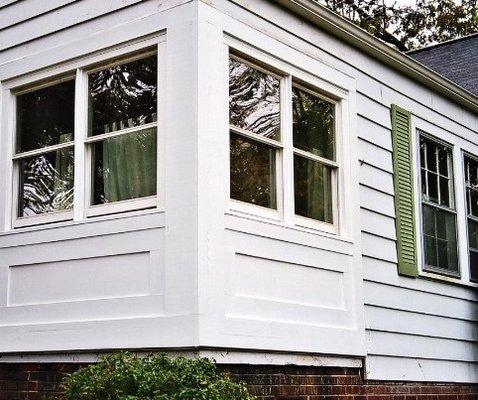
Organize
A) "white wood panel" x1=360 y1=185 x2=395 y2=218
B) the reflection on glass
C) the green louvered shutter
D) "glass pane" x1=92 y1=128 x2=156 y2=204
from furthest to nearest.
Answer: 1. the reflection on glass
2. the green louvered shutter
3. "white wood panel" x1=360 y1=185 x2=395 y2=218
4. "glass pane" x1=92 y1=128 x2=156 y2=204

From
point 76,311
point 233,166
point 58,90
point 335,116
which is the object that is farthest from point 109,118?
point 335,116

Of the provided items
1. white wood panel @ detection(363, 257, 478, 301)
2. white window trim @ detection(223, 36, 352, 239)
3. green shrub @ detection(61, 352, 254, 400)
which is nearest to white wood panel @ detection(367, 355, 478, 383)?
white wood panel @ detection(363, 257, 478, 301)

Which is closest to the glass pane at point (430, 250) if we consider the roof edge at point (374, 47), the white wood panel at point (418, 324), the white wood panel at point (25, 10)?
the white wood panel at point (418, 324)

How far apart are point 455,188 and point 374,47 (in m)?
2.22

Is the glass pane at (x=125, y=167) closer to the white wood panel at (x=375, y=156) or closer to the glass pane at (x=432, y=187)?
the white wood panel at (x=375, y=156)

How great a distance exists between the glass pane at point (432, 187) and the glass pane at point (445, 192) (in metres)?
0.11

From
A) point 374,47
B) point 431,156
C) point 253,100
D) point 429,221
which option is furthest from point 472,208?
point 253,100

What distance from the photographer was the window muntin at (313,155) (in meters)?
7.59

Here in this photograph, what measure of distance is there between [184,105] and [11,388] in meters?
2.84

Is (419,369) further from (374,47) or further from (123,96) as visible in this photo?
(123,96)

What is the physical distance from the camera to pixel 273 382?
674 cm

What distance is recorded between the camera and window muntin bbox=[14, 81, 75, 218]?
7320 millimetres

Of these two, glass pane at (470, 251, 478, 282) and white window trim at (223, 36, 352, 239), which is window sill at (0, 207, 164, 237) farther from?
glass pane at (470, 251, 478, 282)

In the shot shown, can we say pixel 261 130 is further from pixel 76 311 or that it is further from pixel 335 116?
pixel 76 311
